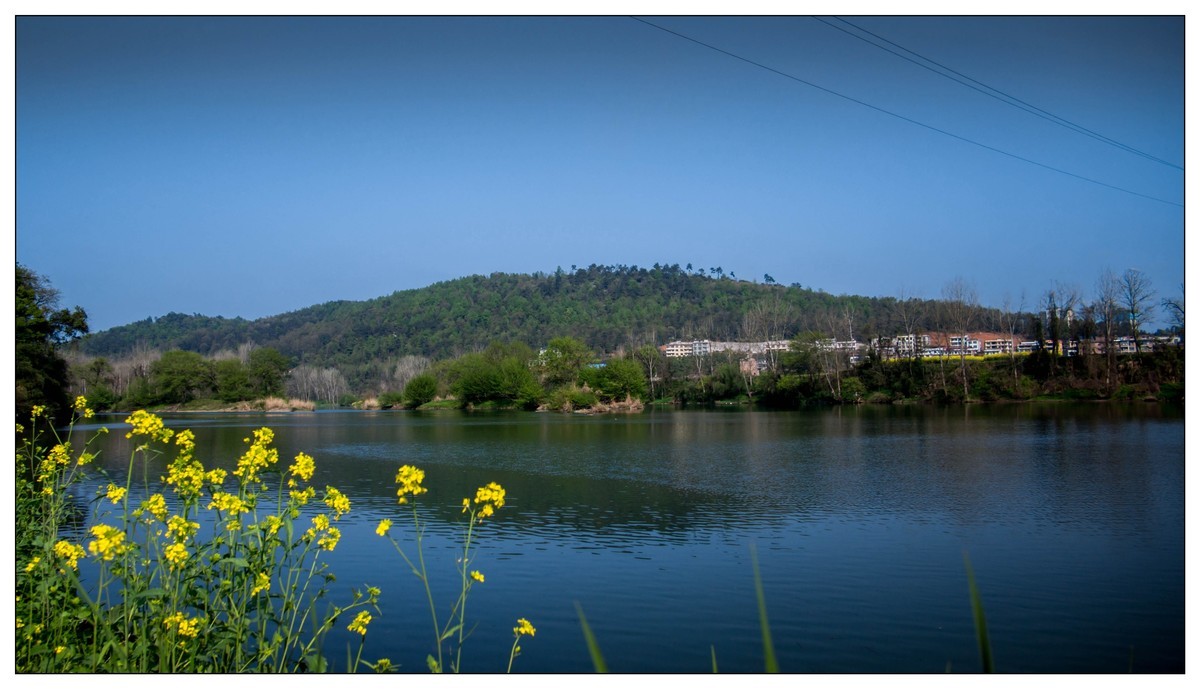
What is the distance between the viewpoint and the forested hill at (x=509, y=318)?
105312 millimetres

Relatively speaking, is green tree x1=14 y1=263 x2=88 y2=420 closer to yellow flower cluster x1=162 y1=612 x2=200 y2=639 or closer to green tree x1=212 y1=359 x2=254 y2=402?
yellow flower cluster x1=162 y1=612 x2=200 y2=639

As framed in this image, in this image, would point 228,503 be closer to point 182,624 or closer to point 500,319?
point 182,624

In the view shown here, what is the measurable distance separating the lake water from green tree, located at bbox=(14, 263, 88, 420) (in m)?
6.85

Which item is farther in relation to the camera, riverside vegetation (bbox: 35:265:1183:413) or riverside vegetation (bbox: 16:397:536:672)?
riverside vegetation (bbox: 35:265:1183:413)

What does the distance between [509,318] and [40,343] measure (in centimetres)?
10383

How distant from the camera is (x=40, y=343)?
1086 inches

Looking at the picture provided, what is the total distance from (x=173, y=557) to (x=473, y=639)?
4.07 metres

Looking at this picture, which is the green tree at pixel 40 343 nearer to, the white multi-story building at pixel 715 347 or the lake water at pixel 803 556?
the lake water at pixel 803 556

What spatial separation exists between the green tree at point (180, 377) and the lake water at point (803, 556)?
40765 millimetres

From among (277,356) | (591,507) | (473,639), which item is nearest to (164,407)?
(277,356)

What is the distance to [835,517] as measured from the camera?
1328cm

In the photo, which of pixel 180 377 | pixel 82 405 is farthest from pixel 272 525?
pixel 180 377

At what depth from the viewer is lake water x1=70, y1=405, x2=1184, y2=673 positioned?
7.46 m

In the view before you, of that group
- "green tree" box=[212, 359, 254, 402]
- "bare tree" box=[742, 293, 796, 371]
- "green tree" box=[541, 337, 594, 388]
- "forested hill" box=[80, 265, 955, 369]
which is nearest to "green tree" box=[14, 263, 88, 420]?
"green tree" box=[212, 359, 254, 402]
